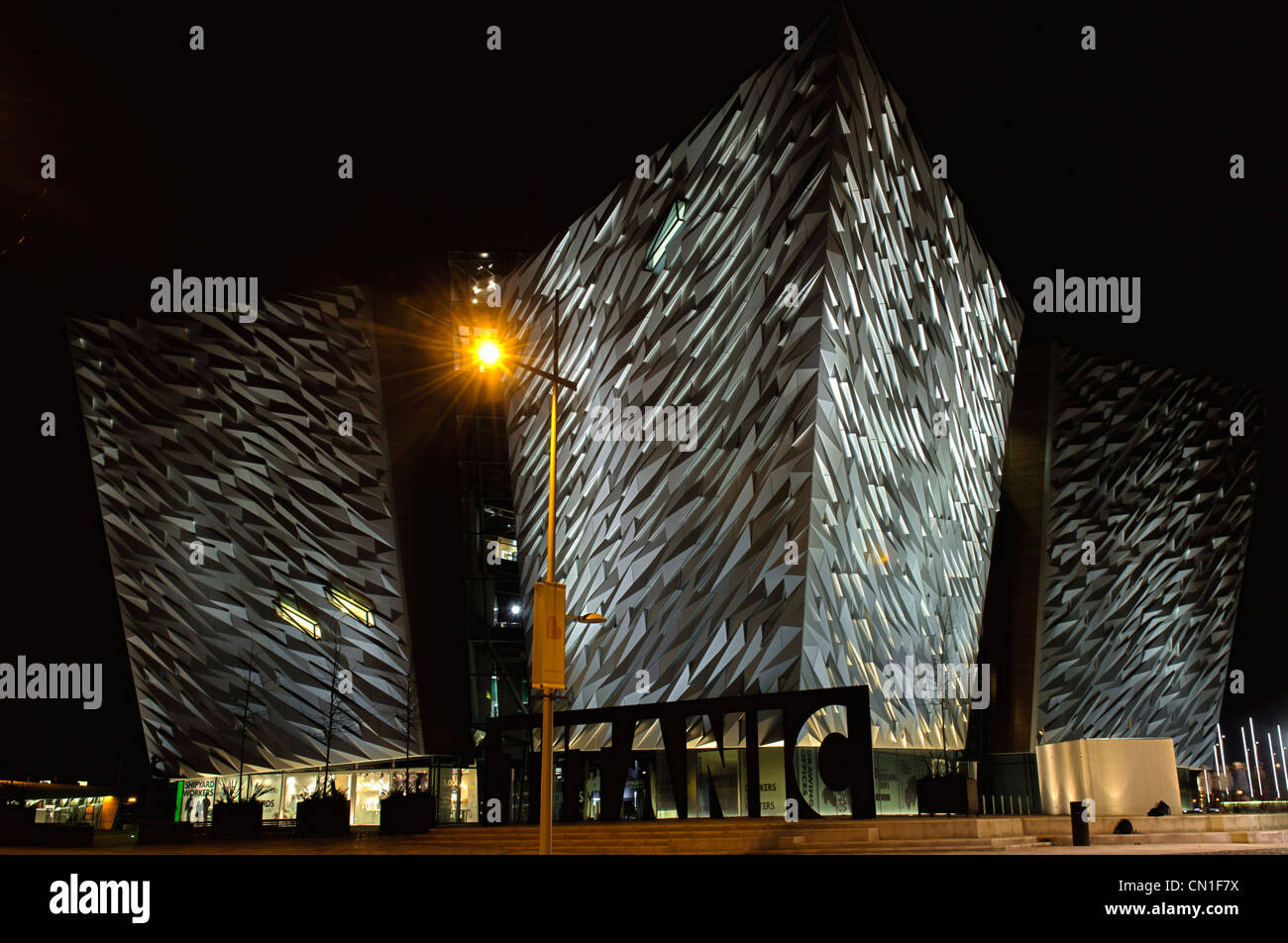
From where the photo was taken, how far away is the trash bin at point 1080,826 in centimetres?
1377

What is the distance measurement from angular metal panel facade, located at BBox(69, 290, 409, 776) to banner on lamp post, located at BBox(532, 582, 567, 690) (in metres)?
19.9

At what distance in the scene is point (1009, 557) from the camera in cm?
3619

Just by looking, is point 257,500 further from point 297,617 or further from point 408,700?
point 408,700

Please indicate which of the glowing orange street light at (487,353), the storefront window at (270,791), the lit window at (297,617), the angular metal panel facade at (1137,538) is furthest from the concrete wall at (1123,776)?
the storefront window at (270,791)

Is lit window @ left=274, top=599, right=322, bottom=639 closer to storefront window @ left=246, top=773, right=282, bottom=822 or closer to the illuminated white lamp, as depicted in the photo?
the illuminated white lamp

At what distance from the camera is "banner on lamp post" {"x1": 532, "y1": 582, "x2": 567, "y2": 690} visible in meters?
12.3

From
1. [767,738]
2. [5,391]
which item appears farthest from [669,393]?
[5,391]

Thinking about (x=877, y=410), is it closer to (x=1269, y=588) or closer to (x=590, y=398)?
(x=590, y=398)

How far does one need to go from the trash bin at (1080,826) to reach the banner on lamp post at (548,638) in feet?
25.5

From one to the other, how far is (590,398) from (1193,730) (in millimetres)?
30321

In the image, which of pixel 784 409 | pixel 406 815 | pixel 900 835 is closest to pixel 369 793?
pixel 406 815

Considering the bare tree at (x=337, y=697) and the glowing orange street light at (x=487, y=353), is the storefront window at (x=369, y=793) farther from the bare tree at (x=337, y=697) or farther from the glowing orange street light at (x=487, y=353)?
the glowing orange street light at (x=487, y=353)

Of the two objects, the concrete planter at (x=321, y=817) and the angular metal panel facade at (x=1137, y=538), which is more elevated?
the angular metal panel facade at (x=1137, y=538)

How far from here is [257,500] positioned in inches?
1238
